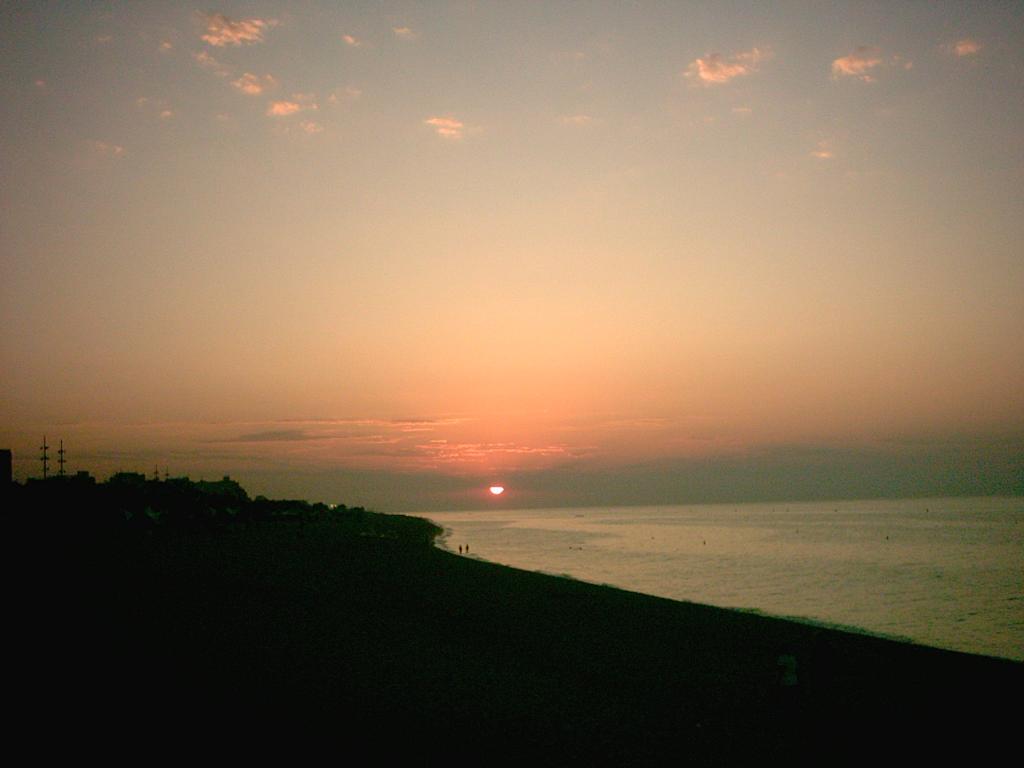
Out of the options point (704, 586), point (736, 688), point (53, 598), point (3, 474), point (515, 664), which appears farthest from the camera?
point (3, 474)

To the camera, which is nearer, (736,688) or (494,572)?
(736,688)

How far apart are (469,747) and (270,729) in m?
2.75

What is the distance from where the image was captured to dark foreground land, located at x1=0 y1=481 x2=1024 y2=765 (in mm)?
10234

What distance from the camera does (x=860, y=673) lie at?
1557 cm

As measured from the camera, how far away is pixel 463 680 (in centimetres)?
1349

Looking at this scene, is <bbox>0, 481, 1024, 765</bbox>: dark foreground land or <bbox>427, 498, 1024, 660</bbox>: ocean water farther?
<bbox>427, 498, 1024, 660</bbox>: ocean water

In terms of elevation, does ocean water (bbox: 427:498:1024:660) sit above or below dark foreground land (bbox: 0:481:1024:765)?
below

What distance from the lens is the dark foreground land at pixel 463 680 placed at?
33.6 ft

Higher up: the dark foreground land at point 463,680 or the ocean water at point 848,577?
the dark foreground land at point 463,680

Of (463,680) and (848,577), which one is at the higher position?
(463,680)

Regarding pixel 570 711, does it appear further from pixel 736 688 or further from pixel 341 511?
pixel 341 511

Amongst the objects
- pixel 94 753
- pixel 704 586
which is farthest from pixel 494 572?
pixel 94 753

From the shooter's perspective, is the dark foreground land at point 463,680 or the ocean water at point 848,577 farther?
the ocean water at point 848,577

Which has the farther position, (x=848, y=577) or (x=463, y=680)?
(x=848, y=577)
